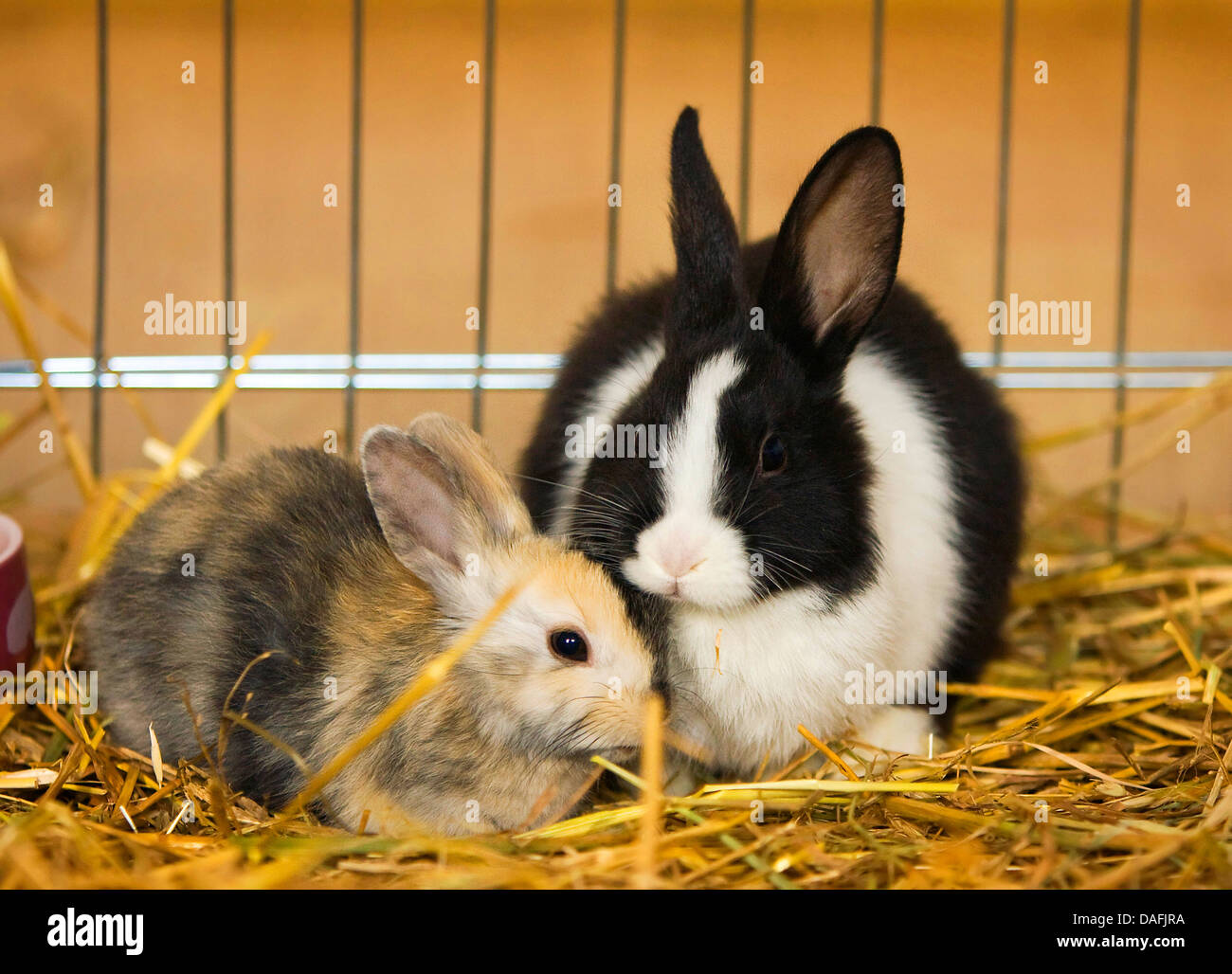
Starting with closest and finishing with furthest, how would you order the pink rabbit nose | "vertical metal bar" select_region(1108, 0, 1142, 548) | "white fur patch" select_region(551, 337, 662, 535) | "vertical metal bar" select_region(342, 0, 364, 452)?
the pink rabbit nose
"white fur patch" select_region(551, 337, 662, 535)
"vertical metal bar" select_region(342, 0, 364, 452)
"vertical metal bar" select_region(1108, 0, 1142, 548)

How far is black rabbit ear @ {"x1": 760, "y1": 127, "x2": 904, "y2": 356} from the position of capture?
1917 mm

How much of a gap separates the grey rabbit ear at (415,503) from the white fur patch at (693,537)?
33cm

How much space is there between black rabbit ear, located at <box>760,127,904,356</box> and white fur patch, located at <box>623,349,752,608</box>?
0.70 ft

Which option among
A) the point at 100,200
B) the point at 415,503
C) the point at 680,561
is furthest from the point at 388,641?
the point at 100,200

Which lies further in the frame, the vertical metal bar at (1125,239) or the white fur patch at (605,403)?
the vertical metal bar at (1125,239)

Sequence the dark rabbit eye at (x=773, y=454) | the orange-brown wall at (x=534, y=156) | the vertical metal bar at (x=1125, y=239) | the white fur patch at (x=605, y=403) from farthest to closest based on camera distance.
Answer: the orange-brown wall at (x=534, y=156)
the vertical metal bar at (x=1125, y=239)
the white fur patch at (x=605, y=403)
the dark rabbit eye at (x=773, y=454)

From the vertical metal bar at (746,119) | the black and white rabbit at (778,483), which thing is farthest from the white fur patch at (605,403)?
the vertical metal bar at (746,119)

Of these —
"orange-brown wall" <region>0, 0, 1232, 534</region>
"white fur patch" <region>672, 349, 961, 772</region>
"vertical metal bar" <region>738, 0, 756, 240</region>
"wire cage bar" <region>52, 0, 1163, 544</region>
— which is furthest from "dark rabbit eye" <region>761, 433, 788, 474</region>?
"orange-brown wall" <region>0, 0, 1232, 534</region>

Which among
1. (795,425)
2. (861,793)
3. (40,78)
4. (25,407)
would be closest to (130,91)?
(40,78)

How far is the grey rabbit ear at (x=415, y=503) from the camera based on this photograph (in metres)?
1.94

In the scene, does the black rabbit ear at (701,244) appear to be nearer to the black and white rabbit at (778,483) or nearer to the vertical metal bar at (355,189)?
the black and white rabbit at (778,483)

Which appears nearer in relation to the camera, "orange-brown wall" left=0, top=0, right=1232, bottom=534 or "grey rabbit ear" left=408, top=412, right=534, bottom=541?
"grey rabbit ear" left=408, top=412, right=534, bottom=541

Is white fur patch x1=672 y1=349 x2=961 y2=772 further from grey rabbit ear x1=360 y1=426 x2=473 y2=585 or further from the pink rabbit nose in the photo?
grey rabbit ear x1=360 y1=426 x2=473 y2=585

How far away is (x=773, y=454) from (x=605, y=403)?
474 millimetres
